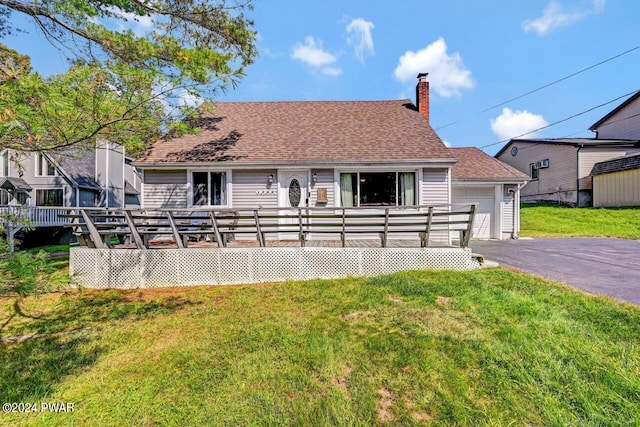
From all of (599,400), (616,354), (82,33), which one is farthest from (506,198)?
(82,33)

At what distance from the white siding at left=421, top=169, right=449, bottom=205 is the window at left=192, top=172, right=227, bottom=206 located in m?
6.36

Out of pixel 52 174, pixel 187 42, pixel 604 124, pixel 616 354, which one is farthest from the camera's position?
pixel 604 124

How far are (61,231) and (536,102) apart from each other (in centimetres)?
3289

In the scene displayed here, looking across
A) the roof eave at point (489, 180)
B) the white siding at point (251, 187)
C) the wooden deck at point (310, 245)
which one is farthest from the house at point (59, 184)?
the roof eave at point (489, 180)

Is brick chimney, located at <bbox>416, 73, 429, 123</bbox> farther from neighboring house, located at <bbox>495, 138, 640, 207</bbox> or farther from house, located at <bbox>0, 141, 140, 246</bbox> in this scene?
house, located at <bbox>0, 141, 140, 246</bbox>

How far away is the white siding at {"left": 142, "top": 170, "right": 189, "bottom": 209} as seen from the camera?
908 centimetres

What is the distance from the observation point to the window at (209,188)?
9117mm

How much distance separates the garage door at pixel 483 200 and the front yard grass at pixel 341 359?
7664mm

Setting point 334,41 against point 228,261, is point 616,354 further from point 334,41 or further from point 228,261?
point 334,41

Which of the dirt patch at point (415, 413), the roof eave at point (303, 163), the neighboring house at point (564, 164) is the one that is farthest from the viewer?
the neighboring house at point (564, 164)

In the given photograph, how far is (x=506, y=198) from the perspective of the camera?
11.9 meters

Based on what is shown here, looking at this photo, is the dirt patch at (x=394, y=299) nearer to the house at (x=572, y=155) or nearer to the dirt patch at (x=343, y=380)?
the dirt patch at (x=343, y=380)

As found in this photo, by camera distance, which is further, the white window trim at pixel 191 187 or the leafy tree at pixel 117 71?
the white window trim at pixel 191 187

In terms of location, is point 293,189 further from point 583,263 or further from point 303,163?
point 583,263
